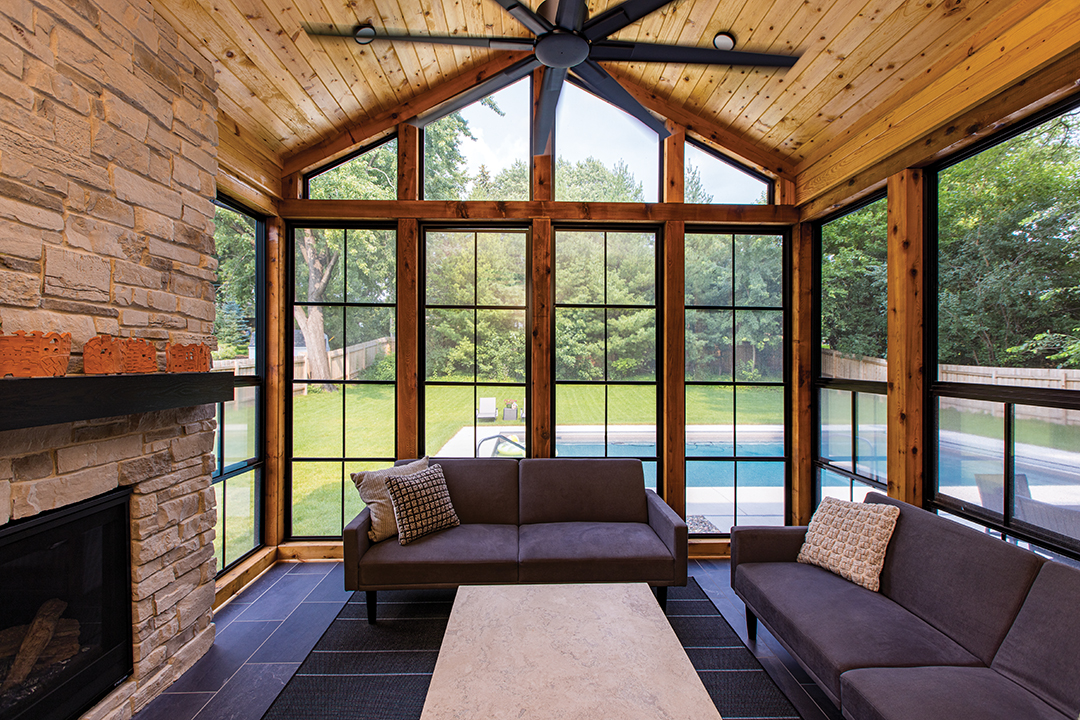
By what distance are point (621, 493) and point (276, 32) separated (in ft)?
11.0

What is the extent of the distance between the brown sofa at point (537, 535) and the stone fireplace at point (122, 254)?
82 cm

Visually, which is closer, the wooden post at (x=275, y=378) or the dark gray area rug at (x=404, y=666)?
the dark gray area rug at (x=404, y=666)

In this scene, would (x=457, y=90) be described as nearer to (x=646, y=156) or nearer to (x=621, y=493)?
(x=646, y=156)

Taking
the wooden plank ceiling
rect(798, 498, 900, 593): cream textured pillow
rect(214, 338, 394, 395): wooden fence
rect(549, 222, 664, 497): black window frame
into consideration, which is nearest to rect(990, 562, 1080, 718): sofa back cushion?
rect(798, 498, 900, 593): cream textured pillow

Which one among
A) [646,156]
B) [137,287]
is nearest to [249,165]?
[137,287]

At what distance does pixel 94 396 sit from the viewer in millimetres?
1574

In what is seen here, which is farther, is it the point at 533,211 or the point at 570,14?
the point at 533,211

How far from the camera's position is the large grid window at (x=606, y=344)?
3459 mm

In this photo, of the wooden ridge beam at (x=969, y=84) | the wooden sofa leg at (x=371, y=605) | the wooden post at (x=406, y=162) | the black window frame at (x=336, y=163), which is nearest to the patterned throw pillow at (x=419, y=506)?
the wooden sofa leg at (x=371, y=605)

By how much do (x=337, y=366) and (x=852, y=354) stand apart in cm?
368

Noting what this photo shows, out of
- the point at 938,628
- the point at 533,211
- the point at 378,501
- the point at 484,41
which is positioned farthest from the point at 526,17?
the point at 938,628

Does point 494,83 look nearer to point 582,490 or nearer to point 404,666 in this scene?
point 582,490

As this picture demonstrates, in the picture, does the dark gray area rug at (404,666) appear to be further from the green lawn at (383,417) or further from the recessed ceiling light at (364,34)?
the recessed ceiling light at (364,34)

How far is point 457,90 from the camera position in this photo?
127 inches
